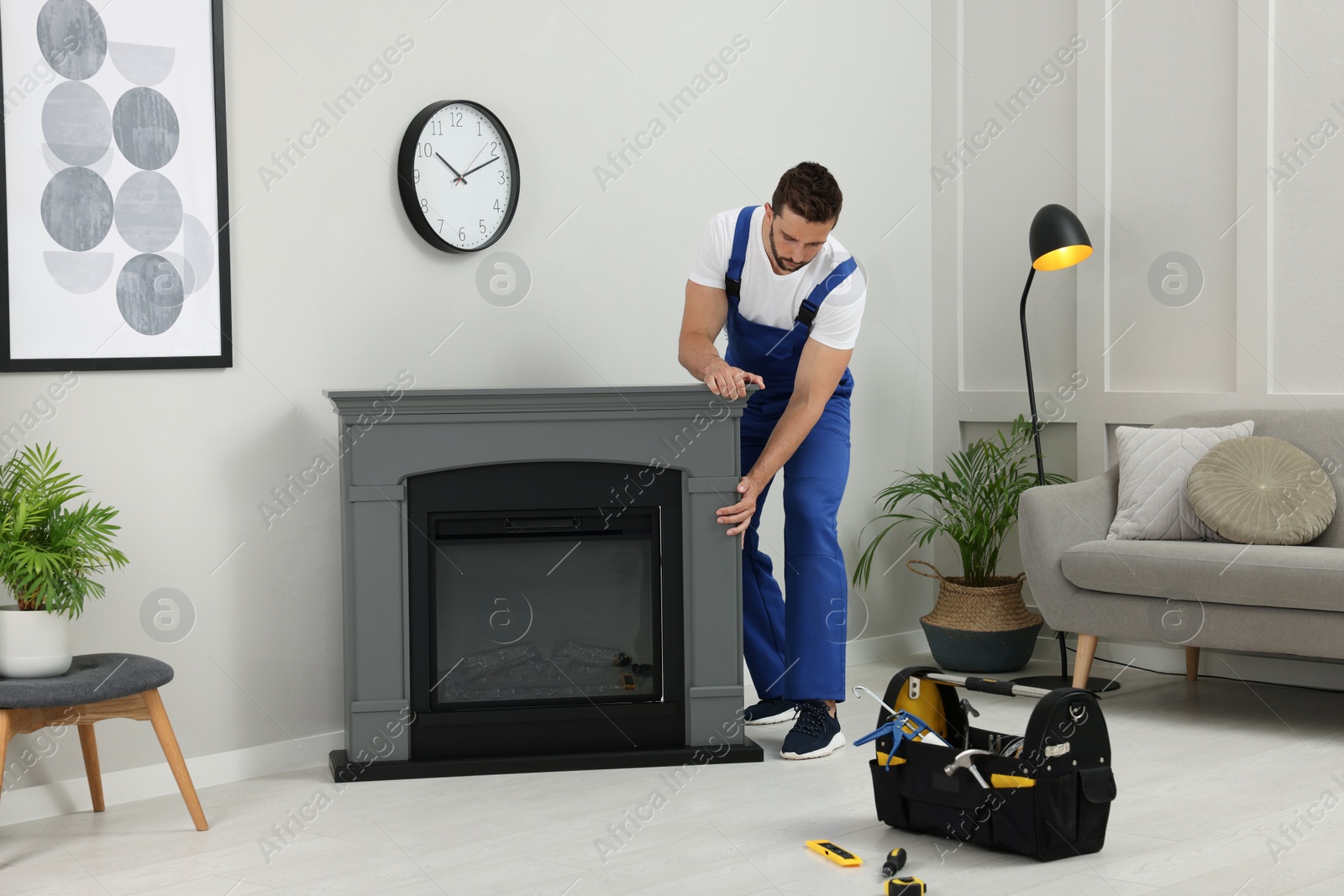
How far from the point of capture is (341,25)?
3.09m

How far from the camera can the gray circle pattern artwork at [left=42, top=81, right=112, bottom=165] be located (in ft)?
8.86

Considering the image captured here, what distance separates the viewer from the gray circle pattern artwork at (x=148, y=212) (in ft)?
9.18

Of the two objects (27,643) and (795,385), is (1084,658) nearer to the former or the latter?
(795,385)

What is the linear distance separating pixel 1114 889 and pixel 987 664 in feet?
6.34

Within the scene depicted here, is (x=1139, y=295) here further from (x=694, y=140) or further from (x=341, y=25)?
(x=341, y=25)

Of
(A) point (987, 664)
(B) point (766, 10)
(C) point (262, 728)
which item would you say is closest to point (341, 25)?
(B) point (766, 10)

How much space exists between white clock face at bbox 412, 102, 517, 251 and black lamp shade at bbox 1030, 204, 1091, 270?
161cm

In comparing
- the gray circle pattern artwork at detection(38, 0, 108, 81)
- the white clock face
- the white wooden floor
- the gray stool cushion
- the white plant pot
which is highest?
the gray circle pattern artwork at detection(38, 0, 108, 81)

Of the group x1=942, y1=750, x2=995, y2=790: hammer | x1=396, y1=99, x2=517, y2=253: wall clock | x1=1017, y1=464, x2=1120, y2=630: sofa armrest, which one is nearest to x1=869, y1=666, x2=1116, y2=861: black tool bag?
x1=942, y1=750, x2=995, y2=790: hammer

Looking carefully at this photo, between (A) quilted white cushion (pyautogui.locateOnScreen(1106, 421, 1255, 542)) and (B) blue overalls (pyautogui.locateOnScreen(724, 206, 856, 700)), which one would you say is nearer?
(B) blue overalls (pyautogui.locateOnScreen(724, 206, 856, 700))

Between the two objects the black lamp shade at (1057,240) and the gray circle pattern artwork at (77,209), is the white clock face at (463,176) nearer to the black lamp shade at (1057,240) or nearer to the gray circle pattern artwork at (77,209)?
the gray circle pattern artwork at (77,209)

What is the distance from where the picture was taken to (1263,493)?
131 inches

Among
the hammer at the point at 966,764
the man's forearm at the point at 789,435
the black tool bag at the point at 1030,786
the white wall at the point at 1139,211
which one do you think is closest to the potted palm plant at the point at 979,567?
the white wall at the point at 1139,211

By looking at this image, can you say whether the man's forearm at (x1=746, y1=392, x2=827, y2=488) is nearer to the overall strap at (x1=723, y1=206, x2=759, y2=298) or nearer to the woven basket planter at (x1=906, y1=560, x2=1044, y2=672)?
the overall strap at (x1=723, y1=206, x2=759, y2=298)
